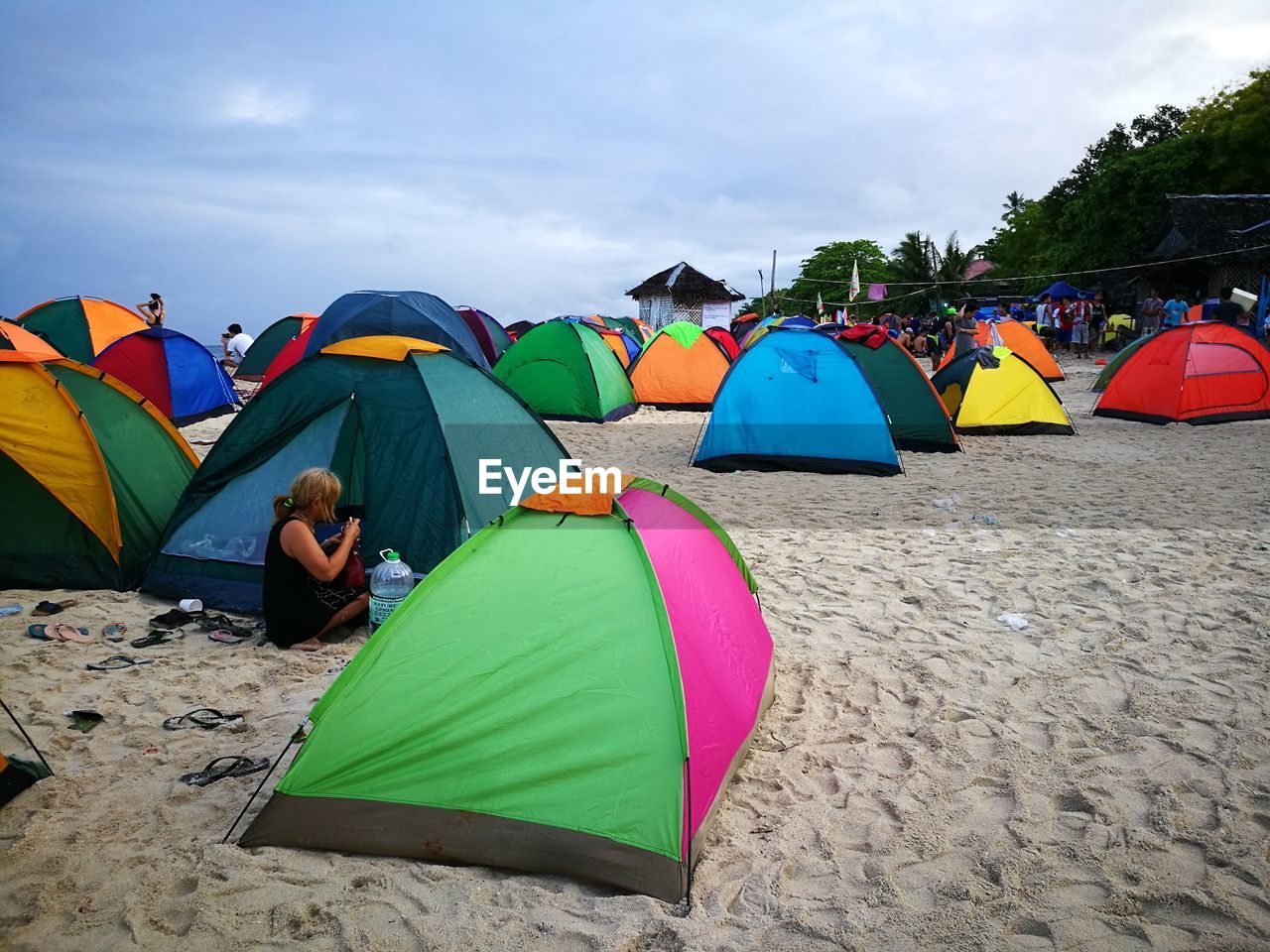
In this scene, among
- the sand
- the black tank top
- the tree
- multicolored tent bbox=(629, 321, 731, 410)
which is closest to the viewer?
the sand

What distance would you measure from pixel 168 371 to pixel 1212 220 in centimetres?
2936

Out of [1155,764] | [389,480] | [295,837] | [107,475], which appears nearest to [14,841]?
[295,837]

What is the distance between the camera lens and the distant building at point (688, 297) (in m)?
44.7

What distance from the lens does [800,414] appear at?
9.38 metres

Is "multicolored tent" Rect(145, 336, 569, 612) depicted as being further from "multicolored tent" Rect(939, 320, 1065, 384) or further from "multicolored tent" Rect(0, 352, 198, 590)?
"multicolored tent" Rect(939, 320, 1065, 384)

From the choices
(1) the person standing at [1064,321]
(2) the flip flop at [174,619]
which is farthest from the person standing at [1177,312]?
(2) the flip flop at [174,619]

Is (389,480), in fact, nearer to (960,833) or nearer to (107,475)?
(107,475)

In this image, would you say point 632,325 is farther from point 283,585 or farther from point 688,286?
point 283,585

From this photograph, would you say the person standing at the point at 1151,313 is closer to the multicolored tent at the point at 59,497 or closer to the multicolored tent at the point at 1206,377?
Result: the multicolored tent at the point at 1206,377

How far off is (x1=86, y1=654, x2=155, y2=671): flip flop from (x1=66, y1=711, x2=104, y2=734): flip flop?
19.5 inches

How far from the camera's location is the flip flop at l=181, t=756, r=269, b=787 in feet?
10.8

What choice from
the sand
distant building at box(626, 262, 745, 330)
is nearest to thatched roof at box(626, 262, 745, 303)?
distant building at box(626, 262, 745, 330)

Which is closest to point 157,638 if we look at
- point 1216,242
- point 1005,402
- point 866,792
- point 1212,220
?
point 866,792

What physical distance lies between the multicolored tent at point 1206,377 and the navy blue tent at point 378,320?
10.2 meters
